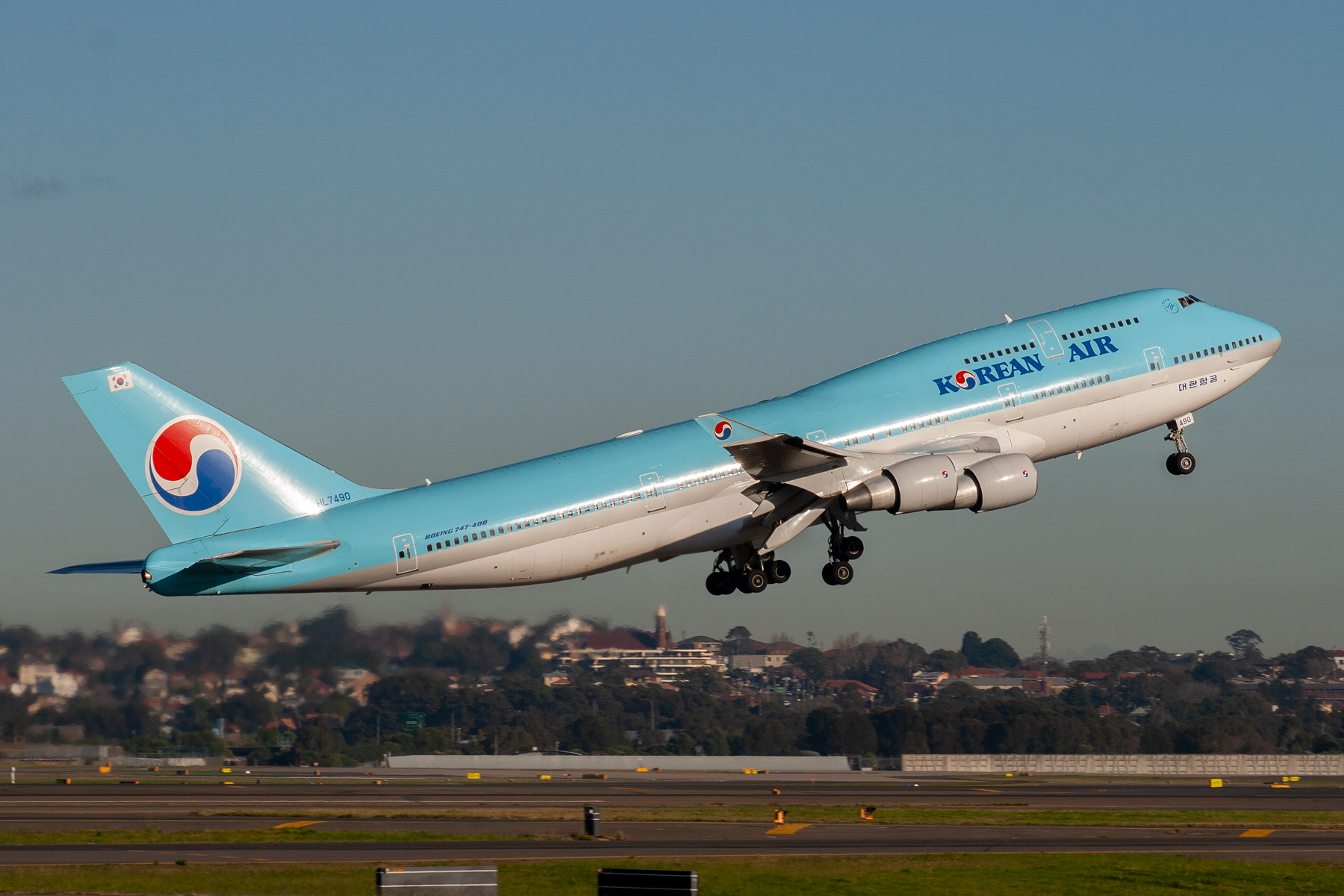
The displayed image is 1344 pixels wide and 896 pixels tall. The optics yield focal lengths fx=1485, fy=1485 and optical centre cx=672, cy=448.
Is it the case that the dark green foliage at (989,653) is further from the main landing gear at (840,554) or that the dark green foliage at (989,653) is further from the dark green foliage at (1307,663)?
the main landing gear at (840,554)

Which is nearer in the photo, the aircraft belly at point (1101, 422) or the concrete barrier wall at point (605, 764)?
the aircraft belly at point (1101, 422)

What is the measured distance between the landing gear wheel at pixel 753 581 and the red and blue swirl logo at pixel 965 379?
28.0ft

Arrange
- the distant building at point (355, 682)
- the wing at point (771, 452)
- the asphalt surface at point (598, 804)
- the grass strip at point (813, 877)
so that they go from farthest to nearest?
1. the distant building at point (355, 682)
2. the wing at point (771, 452)
3. the asphalt surface at point (598, 804)
4. the grass strip at point (813, 877)

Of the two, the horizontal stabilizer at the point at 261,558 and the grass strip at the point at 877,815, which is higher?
the horizontal stabilizer at the point at 261,558

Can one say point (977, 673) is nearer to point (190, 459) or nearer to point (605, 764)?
point (605, 764)

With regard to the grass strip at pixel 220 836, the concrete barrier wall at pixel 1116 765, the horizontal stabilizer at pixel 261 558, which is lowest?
the concrete barrier wall at pixel 1116 765

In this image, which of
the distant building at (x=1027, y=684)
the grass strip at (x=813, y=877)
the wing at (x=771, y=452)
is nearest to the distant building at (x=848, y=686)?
the distant building at (x=1027, y=684)

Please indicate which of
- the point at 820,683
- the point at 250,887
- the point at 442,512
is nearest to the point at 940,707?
the point at 820,683

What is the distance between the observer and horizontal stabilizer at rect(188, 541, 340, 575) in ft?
126

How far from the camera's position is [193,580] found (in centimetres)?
3844

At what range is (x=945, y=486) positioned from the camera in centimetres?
4388

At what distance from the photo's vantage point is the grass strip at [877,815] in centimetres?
4066

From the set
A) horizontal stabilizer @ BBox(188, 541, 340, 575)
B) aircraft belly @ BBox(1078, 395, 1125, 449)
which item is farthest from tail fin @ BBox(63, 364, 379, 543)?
aircraft belly @ BBox(1078, 395, 1125, 449)

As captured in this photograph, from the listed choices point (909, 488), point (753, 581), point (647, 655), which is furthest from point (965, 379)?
point (647, 655)
